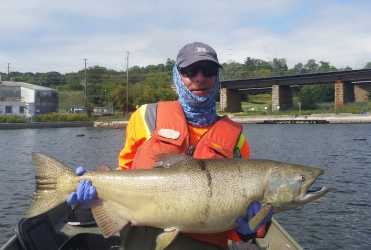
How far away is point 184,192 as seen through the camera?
3502 mm

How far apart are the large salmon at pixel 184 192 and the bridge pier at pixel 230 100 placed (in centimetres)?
8653

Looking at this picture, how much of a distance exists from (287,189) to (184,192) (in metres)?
0.90

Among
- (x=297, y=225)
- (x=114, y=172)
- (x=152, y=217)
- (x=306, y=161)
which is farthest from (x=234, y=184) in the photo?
(x=306, y=161)

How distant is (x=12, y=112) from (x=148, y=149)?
3008 inches

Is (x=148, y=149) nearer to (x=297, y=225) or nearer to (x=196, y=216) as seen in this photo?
(x=196, y=216)

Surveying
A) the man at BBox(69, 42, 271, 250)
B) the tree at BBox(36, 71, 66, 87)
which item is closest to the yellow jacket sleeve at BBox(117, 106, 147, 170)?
the man at BBox(69, 42, 271, 250)

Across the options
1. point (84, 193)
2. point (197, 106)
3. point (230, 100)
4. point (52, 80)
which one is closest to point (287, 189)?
point (197, 106)

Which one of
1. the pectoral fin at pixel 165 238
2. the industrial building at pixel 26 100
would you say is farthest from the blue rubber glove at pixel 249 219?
the industrial building at pixel 26 100

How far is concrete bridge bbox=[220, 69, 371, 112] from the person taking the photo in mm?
75312

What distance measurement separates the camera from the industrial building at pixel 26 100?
74438 millimetres

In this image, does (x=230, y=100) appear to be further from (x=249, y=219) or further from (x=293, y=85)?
(x=249, y=219)

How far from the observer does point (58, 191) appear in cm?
375

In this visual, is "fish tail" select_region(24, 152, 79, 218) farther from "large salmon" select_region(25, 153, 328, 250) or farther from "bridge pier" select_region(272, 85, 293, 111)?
"bridge pier" select_region(272, 85, 293, 111)

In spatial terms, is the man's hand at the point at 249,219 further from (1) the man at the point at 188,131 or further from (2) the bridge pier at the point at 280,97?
(2) the bridge pier at the point at 280,97
